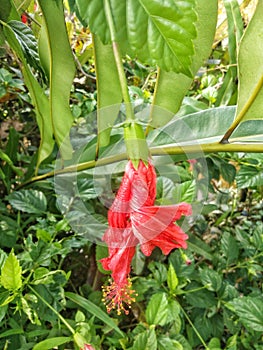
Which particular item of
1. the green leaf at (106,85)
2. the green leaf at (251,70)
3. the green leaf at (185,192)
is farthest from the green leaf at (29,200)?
the green leaf at (251,70)

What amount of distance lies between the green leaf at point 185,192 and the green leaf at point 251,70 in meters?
0.29

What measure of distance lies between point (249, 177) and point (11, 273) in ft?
1.51

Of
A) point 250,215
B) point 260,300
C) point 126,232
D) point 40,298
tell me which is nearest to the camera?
point 126,232

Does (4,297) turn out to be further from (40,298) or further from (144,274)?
(144,274)

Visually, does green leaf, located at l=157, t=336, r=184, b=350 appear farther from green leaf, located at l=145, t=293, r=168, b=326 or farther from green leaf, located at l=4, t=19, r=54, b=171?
green leaf, located at l=4, t=19, r=54, b=171

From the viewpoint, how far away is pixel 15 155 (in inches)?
34.9

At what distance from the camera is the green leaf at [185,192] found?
27.8 inches

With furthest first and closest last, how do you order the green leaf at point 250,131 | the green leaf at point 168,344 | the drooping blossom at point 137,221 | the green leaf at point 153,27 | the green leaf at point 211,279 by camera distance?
the green leaf at point 211,279, the green leaf at point 168,344, the green leaf at point 250,131, the drooping blossom at point 137,221, the green leaf at point 153,27

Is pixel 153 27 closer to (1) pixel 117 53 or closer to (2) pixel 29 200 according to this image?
(1) pixel 117 53

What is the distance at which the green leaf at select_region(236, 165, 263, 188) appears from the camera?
812 mm

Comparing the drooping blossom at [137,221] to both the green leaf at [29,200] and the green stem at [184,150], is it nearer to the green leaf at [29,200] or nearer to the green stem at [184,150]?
the green stem at [184,150]

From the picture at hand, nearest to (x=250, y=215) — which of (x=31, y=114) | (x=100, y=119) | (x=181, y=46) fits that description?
(x=31, y=114)

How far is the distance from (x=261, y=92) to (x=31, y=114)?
69 centimetres

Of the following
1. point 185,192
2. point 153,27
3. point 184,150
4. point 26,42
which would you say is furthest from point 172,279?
point 153,27
